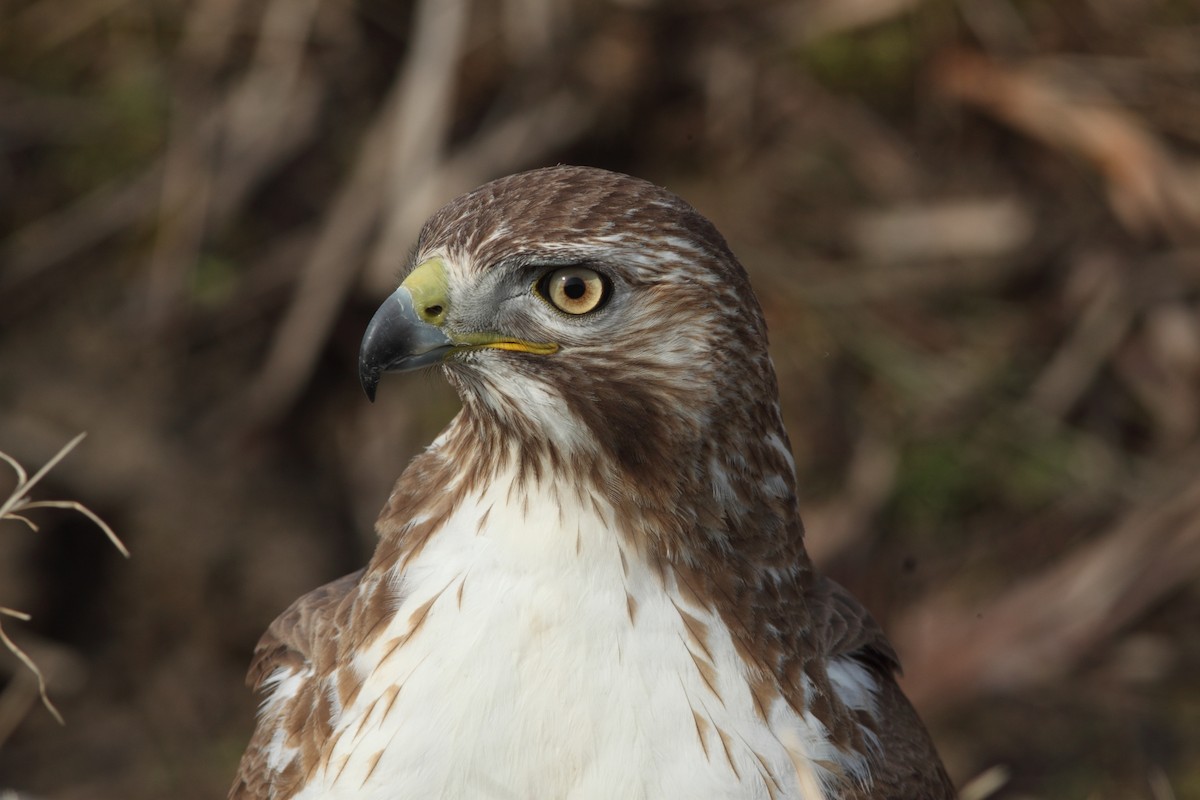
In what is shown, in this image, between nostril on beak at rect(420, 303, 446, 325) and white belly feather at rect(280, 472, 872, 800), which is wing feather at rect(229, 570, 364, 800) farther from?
nostril on beak at rect(420, 303, 446, 325)

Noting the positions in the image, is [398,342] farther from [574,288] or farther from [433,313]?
[574,288]

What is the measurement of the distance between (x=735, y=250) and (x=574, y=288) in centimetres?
412

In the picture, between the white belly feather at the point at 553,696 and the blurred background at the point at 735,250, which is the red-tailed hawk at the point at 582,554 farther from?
the blurred background at the point at 735,250

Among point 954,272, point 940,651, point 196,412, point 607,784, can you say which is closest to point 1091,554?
point 940,651

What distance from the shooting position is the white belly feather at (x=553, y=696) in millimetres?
2744

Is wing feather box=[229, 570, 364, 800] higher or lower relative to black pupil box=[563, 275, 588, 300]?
lower

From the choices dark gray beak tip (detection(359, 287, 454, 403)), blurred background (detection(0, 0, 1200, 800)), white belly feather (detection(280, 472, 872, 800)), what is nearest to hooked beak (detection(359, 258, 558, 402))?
dark gray beak tip (detection(359, 287, 454, 403))

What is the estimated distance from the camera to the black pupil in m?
2.81

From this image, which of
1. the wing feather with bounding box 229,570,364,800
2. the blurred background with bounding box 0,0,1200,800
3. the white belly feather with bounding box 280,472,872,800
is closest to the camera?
the white belly feather with bounding box 280,472,872,800

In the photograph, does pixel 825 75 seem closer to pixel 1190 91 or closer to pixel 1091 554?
pixel 1190 91

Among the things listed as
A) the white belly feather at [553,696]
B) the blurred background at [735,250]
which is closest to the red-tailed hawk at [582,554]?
the white belly feather at [553,696]

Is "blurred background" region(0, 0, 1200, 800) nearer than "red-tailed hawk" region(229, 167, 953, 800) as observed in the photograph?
No

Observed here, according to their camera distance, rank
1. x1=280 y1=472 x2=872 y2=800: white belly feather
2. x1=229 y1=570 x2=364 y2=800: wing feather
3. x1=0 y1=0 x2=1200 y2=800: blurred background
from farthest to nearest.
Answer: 1. x1=0 y1=0 x2=1200 y2=800: blurred background
2. x1=229 y1=570 x2=364 y2=800: wing feather
3. x1=280 y1=472 x2=872 y2=800: white belly feather

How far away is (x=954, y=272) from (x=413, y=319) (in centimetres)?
461
